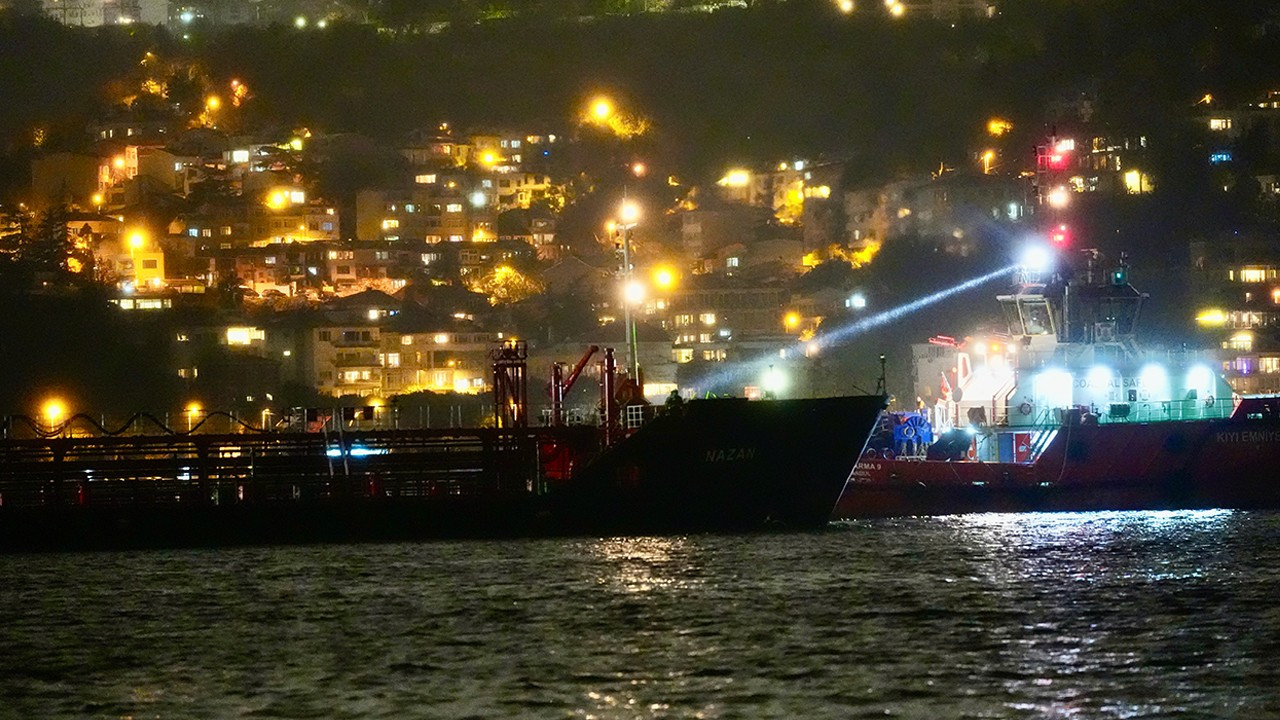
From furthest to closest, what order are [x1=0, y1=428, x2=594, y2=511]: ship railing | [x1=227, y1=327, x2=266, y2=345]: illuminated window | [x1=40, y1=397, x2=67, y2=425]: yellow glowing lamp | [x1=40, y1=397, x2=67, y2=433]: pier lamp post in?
1. [x1=227, y1=327, x2=266, y2=345]: illuminated window
2. [x1=40, y1=397, x2=67, y2=425]: yellow glowing lamp
3. [x1=40, y1=397, x2=67, y2=433]: pier lamp post
4. [x1=0, y1=428, x2=594, y2=511]: ship railing

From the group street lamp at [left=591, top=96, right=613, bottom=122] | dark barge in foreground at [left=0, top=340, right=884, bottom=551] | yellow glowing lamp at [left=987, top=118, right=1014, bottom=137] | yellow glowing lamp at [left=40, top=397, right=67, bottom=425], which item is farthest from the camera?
street lamp at [left=591, top=96, right=613, bottom=122]

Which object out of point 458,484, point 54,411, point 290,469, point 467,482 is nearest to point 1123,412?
point 467,482

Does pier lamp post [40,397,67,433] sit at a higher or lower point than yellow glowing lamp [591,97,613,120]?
lower

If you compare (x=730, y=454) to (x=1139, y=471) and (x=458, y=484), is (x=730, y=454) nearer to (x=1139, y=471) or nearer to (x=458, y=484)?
(x=458, y=484)

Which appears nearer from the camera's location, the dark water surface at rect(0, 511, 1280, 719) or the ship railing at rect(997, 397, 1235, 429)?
the dark water surface at rect(0, 511, 1280, 719)

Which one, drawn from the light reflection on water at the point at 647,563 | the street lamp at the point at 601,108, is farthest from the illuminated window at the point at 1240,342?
the street lamp at the point at 601,108

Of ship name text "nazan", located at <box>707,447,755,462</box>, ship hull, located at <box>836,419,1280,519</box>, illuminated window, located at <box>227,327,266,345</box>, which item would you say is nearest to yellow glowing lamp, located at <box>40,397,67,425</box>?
illuminated window, located at <box>227,327,266,345</box>

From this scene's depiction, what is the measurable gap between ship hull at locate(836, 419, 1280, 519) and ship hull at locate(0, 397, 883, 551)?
23.2 feet

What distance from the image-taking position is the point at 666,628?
27625mm

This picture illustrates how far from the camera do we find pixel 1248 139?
345 feet

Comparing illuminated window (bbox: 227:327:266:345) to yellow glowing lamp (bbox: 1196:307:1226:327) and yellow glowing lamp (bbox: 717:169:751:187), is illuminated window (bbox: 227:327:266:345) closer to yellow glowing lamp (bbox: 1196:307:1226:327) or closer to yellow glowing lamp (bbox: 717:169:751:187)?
yellow glowing lamp (bbox: 1196:307:1226:327)

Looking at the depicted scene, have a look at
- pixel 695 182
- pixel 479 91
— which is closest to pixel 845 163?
pixel 695 182

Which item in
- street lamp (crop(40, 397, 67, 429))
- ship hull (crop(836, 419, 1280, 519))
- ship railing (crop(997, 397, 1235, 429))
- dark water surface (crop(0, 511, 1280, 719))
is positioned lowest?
dark water surface (crop(0, 511, 1280, 719))

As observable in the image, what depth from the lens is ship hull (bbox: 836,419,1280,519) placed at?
44.1 m
